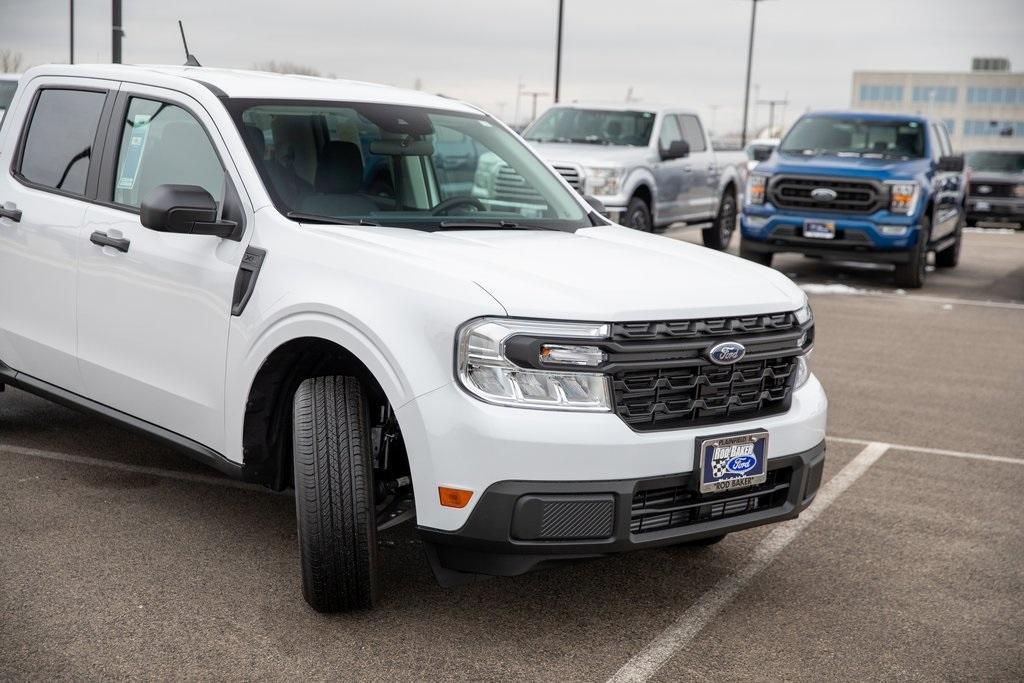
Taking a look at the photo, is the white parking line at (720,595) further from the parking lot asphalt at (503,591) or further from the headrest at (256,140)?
the headrest at (256,140)

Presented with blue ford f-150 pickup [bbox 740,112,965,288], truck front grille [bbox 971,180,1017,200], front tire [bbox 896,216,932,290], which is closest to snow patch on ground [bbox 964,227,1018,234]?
truck front grille [bbox 971,180,1017,200]

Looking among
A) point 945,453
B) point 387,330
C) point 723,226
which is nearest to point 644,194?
point 723,226

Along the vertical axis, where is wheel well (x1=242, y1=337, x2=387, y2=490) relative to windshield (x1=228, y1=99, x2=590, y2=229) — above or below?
below

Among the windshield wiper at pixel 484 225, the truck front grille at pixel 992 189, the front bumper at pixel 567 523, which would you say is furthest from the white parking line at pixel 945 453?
the truck front grille at pixel 992 189

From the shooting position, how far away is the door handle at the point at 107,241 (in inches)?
187

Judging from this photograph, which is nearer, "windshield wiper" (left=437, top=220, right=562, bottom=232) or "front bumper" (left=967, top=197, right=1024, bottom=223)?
"windshield wiper" (left=437, top=220, right=562, bottom=232)

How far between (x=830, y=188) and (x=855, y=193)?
30 cm

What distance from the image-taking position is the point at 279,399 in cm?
→ 426

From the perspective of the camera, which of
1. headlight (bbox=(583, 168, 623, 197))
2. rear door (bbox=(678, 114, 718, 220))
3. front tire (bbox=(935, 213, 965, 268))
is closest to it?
headlight (bbox=(583, 168, 623, 197))

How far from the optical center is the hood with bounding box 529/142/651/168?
47.8 feet

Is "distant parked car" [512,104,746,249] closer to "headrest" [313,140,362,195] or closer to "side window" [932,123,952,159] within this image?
"side window" [932,123,952,159]

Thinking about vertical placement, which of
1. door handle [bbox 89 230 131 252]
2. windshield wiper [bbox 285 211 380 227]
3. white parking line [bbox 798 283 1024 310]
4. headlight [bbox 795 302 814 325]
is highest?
windshield wiper [bbox 285 211 380 227]

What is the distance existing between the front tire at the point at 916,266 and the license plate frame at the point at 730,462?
1098 cm

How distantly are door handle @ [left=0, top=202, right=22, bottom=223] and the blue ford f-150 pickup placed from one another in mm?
10556
